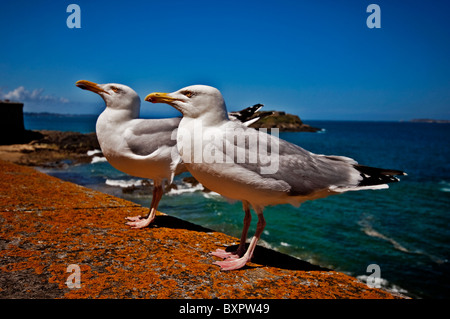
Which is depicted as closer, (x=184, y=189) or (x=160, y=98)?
(x=160, y=98)

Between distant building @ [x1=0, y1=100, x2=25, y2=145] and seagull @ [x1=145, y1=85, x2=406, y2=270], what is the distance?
3836 centimetres

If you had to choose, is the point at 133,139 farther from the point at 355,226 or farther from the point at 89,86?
the point at 355,226

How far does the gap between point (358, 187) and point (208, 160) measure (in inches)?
57.6

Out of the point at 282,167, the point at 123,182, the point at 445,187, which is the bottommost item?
the point at 445,187

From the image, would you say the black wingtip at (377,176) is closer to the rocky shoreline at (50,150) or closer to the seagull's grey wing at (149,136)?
the seagull's grey wing at (149,136)

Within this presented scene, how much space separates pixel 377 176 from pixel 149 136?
2.61 m

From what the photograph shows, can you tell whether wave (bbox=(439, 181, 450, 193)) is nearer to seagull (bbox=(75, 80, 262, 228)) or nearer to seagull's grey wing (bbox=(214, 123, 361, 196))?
seagull's grey wing (bbox=(214, 123, 361, 196))

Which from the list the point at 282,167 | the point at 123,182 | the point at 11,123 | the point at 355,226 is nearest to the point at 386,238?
the point at 355,226

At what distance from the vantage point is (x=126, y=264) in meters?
2.36

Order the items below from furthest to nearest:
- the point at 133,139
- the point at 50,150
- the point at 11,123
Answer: the point at 11,123 < the point at 50,150 < the point at 133,139

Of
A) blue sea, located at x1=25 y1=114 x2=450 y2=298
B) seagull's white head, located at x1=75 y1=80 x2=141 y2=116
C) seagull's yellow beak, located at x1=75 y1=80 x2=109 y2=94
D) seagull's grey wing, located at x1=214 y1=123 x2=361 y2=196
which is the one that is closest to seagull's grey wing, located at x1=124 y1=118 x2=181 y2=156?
seagull's white head, located at x1=75 y1=80 x2=141 y2=116
